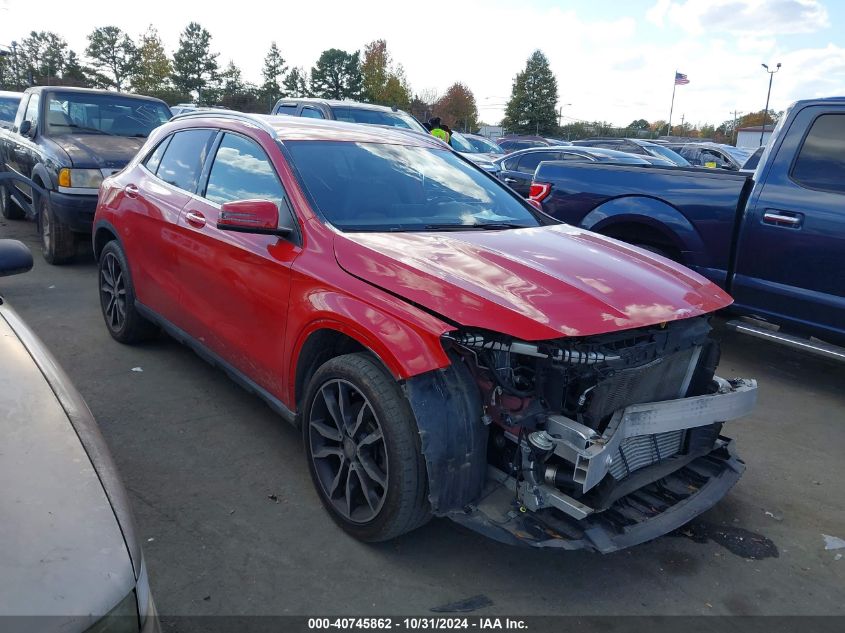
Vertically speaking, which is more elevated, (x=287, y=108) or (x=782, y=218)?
(x=287, y=108)

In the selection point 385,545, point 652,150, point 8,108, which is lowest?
point 385,545

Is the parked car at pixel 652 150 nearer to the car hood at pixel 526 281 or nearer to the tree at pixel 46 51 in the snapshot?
the car hood at pixel 526 281

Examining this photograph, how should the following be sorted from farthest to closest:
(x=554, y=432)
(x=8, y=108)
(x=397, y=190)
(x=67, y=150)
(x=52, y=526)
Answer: (x=8, y=108)
(x=67, y=150)
(x=397, y=190)
(x=554, y=432)
(x=52, y=526)

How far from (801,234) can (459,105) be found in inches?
3055

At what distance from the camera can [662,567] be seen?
9.44ft

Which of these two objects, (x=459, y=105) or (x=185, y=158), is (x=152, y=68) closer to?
(x=459, y=105)

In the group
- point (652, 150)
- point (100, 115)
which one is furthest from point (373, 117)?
point (652, 150)

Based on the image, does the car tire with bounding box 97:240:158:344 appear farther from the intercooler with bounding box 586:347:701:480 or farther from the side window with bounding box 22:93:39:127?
the side window with bounding box 22:93:39:127

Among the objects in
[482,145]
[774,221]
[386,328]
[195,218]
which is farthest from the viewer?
[482,145]

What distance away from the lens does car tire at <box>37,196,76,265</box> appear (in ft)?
24.4

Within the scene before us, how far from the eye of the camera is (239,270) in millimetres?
3479

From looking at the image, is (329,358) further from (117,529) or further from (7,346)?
(117,529)

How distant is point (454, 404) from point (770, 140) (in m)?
4.13

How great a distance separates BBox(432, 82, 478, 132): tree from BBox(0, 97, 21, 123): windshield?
213 ft
